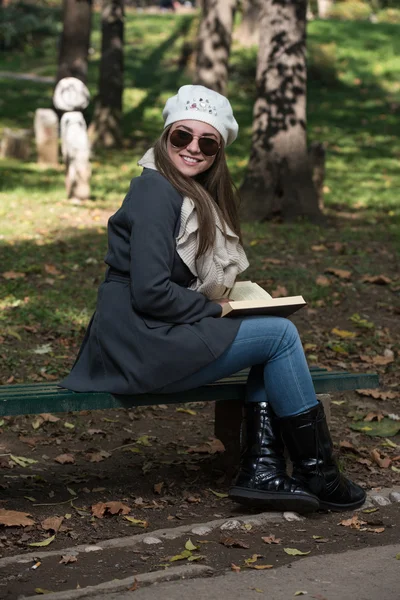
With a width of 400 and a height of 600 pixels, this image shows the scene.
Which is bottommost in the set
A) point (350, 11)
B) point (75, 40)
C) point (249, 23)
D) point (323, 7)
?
point (75, 40)

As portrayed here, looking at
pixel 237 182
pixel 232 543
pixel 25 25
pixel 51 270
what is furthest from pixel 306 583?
pixel 25 25

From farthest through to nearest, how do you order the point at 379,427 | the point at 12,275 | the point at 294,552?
the point at 12,275 → the point at 379,427 → the point at 294,552

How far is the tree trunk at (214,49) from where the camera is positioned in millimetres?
14844

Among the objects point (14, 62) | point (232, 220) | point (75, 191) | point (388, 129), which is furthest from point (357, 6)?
point (232, 220)

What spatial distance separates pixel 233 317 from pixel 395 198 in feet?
30.7

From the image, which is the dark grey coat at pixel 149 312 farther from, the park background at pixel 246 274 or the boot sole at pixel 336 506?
the boot sole at pixel 336 506

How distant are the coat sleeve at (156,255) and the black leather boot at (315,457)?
629 mm

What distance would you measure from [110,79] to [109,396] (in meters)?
13.8

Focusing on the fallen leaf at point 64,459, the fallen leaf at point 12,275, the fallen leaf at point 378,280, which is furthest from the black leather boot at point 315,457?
the fallen leaf at point 12,275

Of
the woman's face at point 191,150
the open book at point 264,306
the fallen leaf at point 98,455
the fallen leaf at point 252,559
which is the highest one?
the woman's face at point 191,150

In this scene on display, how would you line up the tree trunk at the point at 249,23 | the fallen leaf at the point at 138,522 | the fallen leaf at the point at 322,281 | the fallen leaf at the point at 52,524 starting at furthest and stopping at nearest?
the tree trunk at the point at 249,23
the fallen leaf at the point at 322,281
the fallen leaf at the point at 138,522
the fallen leaf at the point at 52,524

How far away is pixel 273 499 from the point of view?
13.6ft

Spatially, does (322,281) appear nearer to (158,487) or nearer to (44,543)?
(158,487)

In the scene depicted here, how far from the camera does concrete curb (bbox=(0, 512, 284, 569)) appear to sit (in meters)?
3.70
